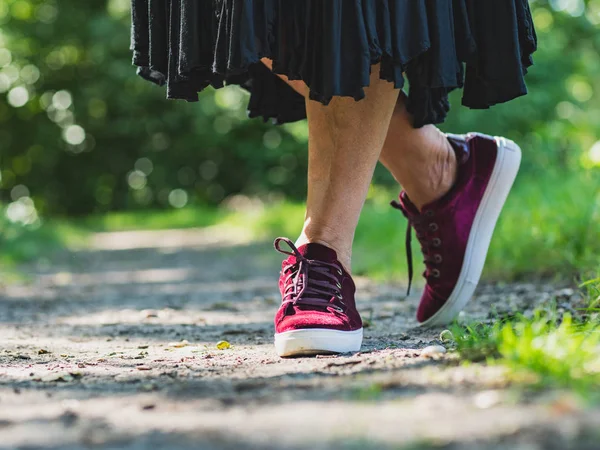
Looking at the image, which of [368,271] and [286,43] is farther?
[368,271]

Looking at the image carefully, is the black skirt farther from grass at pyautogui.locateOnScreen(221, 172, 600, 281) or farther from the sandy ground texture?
grass at pyautogui.locateOnScreen(221, 172, 600, 281)

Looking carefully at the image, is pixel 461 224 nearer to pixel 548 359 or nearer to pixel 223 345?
pixel 223 345

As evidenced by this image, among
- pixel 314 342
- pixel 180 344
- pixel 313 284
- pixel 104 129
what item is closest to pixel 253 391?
pixel 314 342

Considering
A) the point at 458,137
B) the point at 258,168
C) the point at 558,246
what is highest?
the point at 258,168

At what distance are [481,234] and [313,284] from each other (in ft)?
1.94

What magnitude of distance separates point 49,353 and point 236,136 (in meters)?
12.6

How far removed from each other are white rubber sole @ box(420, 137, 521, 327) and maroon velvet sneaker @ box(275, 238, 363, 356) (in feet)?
1.39

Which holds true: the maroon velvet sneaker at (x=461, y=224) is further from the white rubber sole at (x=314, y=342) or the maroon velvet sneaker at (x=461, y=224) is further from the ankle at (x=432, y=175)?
the white rubber sole at (x=314, y=342)

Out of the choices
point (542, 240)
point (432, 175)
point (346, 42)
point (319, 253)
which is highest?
point (346, 42)

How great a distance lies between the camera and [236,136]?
14.2m

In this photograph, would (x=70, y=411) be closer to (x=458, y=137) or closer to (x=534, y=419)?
(x=534, y=419)

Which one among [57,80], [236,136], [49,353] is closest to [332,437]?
[49,353]

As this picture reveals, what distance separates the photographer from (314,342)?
1529 millimetres

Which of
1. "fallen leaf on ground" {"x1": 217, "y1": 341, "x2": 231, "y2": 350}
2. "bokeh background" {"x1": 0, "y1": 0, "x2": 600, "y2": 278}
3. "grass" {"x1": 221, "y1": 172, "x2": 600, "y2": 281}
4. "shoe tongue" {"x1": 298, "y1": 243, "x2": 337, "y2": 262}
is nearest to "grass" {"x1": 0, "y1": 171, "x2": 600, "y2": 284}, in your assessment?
"grass" {"x1": 221, "y1": 172, "x2": 600, "y2": 281}
